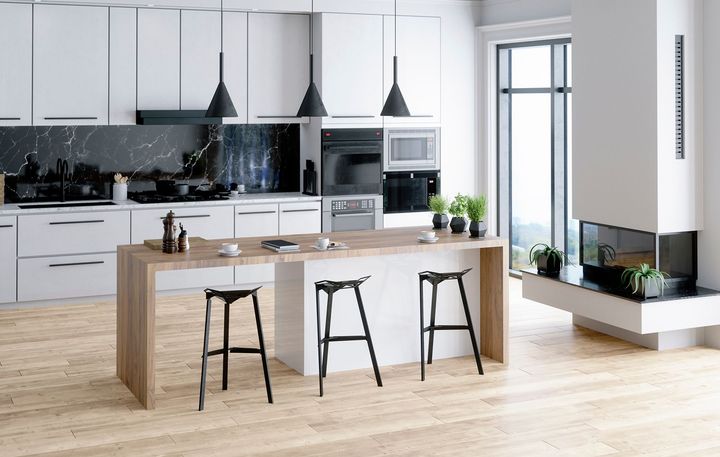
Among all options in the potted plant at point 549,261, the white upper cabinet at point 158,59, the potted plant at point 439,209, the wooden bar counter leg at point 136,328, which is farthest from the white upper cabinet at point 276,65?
the wooden bar counter leg at point 136,328

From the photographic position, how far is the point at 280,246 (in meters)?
6.11

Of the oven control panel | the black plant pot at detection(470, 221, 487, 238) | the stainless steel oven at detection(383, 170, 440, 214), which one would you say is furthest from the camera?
the stainless steel oven at detection(383, 170, 440, 214)

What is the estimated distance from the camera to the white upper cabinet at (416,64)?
9.55 metres

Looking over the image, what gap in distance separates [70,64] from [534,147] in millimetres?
4493

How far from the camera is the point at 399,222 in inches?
388

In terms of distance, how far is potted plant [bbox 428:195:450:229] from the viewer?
6.95 m

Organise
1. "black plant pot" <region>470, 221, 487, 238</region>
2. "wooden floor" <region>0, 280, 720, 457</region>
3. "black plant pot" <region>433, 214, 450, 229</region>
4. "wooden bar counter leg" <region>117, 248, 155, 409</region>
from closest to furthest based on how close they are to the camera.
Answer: "wooden floor" <region>0, 280, 720, 457</region>
"wooden bar counter leg" <region>117, 248, 155, 409</region>
"black plant pot" <region>470, 221, 487, 238</region>
"black plant pot" <region>433, 214, 450, 229</region>

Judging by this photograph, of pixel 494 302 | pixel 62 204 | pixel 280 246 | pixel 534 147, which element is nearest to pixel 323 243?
pixel 280 246

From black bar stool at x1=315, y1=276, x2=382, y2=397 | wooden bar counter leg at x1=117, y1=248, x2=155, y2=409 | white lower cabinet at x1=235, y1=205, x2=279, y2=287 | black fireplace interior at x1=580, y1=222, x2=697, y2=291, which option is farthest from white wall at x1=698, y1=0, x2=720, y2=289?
wooden bar counter leg at x1=117, y1=248, x2=155, y2=409

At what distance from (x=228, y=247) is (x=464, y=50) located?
15.9ft

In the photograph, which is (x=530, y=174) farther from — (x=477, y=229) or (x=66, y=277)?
(x=66, y=277)

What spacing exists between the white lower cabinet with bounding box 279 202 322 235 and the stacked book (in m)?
3.00

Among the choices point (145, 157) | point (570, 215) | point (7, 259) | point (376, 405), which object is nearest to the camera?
point (376, 405)

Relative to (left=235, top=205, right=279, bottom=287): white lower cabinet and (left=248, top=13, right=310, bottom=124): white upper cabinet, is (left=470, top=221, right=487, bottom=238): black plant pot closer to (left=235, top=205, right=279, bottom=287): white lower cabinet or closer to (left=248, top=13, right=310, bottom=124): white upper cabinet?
(left=235, top=205, right=279, bottom=287): white lower cabinet
